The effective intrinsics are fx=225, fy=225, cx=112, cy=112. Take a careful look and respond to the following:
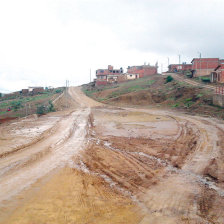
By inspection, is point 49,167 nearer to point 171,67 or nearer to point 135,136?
point 135,136

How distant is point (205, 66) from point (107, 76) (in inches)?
1404

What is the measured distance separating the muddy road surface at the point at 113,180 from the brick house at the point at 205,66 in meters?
44.3

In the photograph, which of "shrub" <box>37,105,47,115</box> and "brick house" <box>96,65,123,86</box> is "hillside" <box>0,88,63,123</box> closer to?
"shrub" <box>37,105,47,115</box>

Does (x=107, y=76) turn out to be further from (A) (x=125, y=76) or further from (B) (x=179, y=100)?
(B) (x=179, y=100)

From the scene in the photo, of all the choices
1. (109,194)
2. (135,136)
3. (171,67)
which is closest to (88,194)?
(109,194)

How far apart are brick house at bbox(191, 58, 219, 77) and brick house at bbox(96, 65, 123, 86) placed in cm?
2856

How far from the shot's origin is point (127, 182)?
8148 mm

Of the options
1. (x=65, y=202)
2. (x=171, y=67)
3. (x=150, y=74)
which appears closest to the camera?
(x=65, y=202)

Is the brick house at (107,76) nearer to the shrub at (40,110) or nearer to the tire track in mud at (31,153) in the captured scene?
the shrub at (40,110)

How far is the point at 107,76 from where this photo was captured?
81.3m

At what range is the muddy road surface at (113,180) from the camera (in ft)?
20.2

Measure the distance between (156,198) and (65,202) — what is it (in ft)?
9.15

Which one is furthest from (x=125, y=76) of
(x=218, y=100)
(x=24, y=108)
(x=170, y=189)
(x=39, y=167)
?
(x=170, y=189)

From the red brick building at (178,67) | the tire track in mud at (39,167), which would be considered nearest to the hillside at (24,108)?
the tire track in mud at (39,167)
